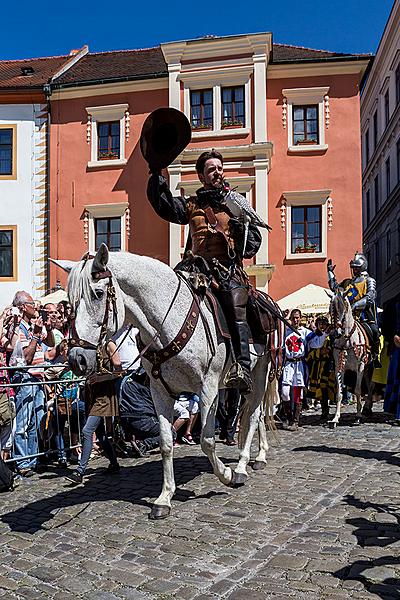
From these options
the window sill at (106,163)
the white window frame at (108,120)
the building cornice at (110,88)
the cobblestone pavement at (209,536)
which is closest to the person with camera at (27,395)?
the cobblestone pavement at (209,536)

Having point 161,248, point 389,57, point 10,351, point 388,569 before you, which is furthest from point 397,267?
point 388,569

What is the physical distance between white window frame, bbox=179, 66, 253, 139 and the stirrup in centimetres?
1899

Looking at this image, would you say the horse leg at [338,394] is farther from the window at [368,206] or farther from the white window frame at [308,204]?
the window at [368,206]

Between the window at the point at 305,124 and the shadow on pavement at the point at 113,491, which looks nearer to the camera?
the shadow on pavement at the point at 113,491

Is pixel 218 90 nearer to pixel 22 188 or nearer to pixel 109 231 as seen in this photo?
pixel 109 231

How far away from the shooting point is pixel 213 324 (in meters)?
5.91

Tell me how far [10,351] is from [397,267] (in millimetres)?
28266

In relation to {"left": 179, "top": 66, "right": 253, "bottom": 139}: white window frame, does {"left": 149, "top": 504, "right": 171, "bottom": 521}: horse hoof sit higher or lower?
lower

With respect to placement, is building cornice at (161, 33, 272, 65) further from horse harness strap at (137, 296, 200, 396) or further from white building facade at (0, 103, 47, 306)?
horse harness strap at (137, 296, 200, 396)

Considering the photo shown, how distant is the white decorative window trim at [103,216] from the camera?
82.2 feet

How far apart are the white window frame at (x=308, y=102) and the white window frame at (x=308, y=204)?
1.72m

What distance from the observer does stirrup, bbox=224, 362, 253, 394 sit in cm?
599

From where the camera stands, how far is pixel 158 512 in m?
5.47

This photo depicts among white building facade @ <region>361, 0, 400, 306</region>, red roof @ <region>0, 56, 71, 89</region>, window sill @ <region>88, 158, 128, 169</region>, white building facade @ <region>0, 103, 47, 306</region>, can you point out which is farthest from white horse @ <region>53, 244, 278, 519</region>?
white building facade @ <region>361, 0, 400, 306</region>
